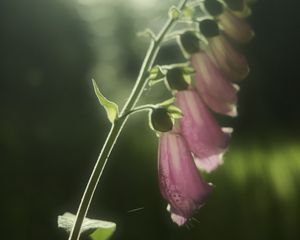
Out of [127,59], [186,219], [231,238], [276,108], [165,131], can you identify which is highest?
[165,131]

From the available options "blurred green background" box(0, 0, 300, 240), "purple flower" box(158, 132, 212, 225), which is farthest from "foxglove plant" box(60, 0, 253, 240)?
"blurred green background" box(0, 0, 300, 240)

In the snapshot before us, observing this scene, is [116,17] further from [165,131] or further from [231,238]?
[165,131]

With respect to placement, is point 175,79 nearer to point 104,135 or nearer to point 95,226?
point 95,226

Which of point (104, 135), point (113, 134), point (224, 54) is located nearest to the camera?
point (113, 134)

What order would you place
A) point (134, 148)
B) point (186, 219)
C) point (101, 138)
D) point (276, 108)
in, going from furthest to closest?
point (276, 108)
point (101, 138)
point (134, 148)
point (186, 219)

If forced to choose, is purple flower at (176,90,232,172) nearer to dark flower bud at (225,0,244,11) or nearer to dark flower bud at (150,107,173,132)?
dark flower bud at (150,107,173,132)

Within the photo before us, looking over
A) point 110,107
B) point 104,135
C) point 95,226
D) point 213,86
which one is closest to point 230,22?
point 213,86

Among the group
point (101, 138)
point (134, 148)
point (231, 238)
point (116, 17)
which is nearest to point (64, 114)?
point (101, 138)
